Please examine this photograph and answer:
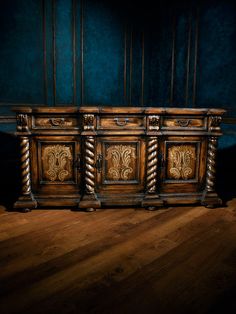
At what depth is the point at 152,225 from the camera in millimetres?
2240

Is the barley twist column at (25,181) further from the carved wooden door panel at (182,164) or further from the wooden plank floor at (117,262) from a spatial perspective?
the carved wooden door panel at (182,164)

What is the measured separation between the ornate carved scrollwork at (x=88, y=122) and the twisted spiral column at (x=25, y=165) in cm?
54

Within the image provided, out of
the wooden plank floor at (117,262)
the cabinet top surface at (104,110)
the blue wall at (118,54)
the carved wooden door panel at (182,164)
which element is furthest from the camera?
the blue wall at (118,54)

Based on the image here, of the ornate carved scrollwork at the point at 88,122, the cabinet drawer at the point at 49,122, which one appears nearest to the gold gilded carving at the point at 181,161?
the ornate carved scrollwork at the point at 88,122

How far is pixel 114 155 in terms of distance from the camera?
2.59 meters

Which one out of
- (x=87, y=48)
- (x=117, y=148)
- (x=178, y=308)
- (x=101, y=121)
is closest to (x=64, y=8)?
(x=87, y=48)

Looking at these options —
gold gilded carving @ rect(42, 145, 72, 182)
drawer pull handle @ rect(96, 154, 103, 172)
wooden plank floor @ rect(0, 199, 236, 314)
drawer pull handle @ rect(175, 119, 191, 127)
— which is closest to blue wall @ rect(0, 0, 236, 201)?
gold gilded carving @ rect(42, 145, 72, 182)

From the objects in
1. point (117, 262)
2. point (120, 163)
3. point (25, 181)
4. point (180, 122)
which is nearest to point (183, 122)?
point (180, 122)

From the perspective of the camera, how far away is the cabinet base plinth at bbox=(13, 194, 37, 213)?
252cm

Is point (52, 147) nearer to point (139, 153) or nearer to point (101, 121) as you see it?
point (101, 121)

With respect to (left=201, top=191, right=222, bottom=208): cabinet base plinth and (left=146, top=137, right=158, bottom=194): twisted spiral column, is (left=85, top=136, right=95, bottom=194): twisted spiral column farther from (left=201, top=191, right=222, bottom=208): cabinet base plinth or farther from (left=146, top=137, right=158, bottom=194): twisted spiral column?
(left=201, top=191, right=222, bottom=208): cabinet base plinth

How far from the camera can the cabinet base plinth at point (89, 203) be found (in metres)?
2.55

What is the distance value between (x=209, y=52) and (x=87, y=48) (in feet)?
5.17

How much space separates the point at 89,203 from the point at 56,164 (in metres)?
0.48
